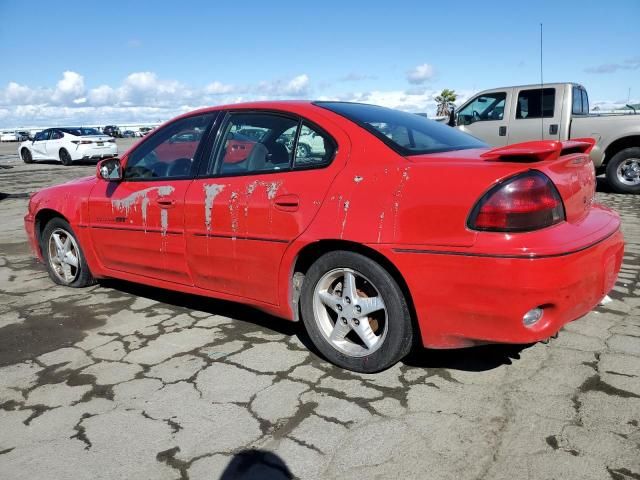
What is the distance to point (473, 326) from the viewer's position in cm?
246

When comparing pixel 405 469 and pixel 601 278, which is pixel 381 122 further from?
pixel 405 469

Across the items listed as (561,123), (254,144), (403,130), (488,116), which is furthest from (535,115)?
(254,144)

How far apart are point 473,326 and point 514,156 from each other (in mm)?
812

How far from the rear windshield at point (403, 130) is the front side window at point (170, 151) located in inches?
35.6

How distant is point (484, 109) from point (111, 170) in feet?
26.2

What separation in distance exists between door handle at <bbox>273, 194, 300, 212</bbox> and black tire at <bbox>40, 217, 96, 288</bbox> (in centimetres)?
225

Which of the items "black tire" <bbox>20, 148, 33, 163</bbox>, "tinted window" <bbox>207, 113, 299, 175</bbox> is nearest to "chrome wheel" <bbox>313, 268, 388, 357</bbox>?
"tinted window" <bbox>207, 113, 299, 175</bbox>

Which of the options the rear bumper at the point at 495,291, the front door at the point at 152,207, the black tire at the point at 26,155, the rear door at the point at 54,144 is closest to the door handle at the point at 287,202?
the rear bumper at the point at 495,291

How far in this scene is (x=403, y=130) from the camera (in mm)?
3191

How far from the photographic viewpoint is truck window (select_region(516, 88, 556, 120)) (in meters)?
9.37

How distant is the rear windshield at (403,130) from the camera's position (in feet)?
9.66

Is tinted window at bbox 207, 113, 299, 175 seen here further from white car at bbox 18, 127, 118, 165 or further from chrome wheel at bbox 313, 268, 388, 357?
white car at bbox 18, 127, 118, 165

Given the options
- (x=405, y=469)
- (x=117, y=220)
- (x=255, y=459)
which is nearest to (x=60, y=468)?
(x=255, y=459)

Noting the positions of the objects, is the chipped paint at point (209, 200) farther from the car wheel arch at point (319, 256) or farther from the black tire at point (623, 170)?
the black tire at point (623, 170)
